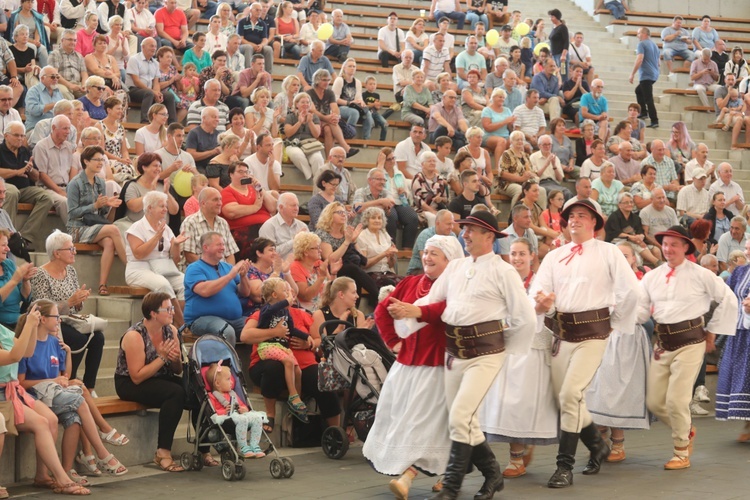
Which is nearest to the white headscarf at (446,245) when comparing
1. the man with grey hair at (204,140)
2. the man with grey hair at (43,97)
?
the man with grey hair at (204,140)

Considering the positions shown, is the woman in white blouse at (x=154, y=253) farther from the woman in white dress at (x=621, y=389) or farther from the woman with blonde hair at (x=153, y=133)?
the woman in white dress at (x=621, y=389)

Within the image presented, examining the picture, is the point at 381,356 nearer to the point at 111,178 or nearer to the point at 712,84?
the point at 111,178

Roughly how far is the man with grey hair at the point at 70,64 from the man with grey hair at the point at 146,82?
753 millimetres

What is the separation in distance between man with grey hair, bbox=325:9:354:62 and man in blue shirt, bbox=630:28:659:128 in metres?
5.11

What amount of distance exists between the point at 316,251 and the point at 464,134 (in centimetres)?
594

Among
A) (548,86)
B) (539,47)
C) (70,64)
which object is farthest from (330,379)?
(539,47)

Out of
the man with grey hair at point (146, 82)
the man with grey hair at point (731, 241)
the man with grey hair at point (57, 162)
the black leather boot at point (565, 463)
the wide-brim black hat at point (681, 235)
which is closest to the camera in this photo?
the black leather boot at point (565, 463)

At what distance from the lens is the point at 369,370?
8.69m

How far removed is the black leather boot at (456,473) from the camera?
22.4 feet

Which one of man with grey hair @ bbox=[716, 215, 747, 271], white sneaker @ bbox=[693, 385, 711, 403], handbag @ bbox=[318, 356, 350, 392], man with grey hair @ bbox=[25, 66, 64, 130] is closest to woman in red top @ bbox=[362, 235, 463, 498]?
handbag @ bbox=[318, 356, 350, 392]

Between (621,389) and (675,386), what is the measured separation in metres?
0.41

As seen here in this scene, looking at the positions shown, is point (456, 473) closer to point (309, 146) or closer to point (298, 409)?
point (298, 409)

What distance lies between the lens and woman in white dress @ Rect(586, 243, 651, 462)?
8.62 metres

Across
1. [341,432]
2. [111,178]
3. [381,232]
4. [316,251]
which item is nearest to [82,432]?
[341,432]
